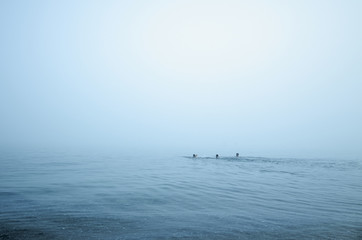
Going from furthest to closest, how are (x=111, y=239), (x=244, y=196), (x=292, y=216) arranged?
(x=244, y=196) < (x=292, y=216) < (x=111, y=239)

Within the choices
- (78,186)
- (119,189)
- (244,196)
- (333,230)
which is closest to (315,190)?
(244,196)

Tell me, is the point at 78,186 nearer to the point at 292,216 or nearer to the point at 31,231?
the point at 31,231

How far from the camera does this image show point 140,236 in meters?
12.4

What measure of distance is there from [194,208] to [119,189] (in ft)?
31.4

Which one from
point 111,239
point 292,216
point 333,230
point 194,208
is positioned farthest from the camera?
point 194,208

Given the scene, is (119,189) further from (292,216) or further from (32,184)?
(292,216)

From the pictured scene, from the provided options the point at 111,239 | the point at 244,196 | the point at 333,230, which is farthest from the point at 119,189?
the point at 333,230

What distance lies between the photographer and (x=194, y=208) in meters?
18.2

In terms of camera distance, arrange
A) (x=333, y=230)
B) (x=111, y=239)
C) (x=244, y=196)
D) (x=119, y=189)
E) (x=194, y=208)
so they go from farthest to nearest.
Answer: (x=119, y=189) → (x=244, y=196) → (x=194, y=208) → (x=333, y=230) → (x=111, y=239)

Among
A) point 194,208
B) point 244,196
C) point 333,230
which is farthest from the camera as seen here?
point 244,196

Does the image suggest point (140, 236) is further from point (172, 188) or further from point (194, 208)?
point (172, 188)

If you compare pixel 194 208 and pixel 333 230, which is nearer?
pixel 333 230

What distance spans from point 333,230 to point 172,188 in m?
15.3

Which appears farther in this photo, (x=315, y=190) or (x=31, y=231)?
(x=315, y=190)
